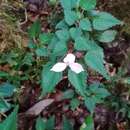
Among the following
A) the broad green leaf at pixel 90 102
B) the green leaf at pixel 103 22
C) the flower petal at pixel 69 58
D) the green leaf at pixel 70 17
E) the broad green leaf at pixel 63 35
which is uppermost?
the green leaf at pixel 70 17

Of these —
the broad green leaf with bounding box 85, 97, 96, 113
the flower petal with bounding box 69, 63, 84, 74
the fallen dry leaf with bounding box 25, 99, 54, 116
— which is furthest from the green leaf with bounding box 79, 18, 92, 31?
the fallen dry leaf with bounding box 25, 99, 54, 116

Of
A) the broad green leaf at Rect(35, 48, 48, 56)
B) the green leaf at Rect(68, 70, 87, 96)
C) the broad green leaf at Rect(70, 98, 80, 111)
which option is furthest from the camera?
the broad green leaf at Rect(70, 98, 80, 111)

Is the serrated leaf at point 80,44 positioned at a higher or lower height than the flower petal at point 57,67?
higher

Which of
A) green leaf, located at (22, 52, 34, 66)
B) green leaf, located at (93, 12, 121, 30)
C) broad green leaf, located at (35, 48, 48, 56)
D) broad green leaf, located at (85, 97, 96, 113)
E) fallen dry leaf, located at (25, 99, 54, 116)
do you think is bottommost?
fallen dry leaf, located at (25, 99, 54, 116)

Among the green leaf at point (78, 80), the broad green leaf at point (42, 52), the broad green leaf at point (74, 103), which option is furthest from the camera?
the broad green leaf at point (74, 103)

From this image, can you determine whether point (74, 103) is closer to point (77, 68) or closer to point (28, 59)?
point (28, 59)

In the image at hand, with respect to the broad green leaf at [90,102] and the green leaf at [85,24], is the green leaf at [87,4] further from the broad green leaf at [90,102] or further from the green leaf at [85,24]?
the broad green leaf at [90,102]

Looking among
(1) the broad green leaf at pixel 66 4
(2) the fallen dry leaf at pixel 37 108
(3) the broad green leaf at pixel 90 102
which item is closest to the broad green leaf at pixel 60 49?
(1) the broad green leaf at pixel 66 4

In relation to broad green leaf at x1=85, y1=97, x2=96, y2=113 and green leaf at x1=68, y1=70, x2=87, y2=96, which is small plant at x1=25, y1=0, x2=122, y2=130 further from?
broad green leaf at x1=85, y1=97, x2=96, y2=113
